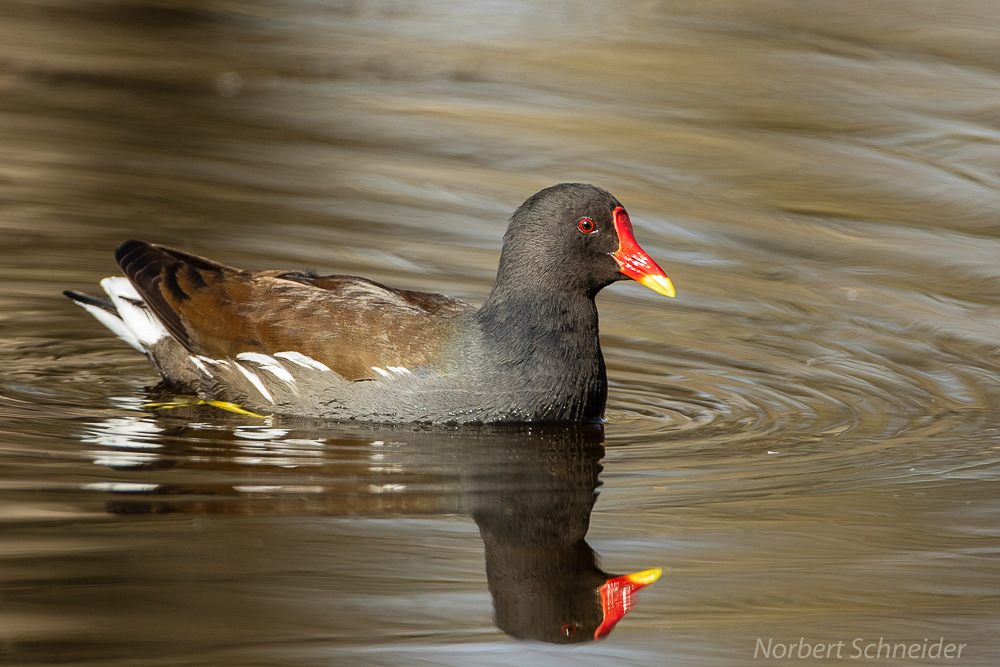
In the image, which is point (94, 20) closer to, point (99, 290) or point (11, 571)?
point (99, 290)

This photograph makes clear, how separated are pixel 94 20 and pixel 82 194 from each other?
436 cm

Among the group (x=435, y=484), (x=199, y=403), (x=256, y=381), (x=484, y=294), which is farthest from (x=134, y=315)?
(x=435, y=484)

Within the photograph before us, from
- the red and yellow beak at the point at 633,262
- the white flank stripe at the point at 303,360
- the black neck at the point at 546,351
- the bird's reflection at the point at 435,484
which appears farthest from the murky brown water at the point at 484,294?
the red and yellow beak at the point at 633,262

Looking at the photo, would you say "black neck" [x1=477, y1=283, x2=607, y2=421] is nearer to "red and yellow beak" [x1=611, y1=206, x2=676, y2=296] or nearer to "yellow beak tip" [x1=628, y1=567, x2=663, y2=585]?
"red and yellow beak" [x1=611, y1=206, x2=676, y2=296]

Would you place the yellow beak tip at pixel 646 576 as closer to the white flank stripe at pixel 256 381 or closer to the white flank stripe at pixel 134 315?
the white flank stripe at pixel 256 381

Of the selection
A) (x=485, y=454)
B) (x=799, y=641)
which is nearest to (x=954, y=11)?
(x=485, y=454)

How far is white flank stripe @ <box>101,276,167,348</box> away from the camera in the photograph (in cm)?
673

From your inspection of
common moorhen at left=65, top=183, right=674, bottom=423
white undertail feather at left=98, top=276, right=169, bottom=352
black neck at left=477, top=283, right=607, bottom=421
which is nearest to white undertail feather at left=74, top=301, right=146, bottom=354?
white undertail feather at left=98, top=276, right=169, bottom=352

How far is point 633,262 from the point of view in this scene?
20.6 ft

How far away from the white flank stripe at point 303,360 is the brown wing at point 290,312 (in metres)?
0.02

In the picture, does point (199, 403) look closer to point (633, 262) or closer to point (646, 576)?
point (633, 262)

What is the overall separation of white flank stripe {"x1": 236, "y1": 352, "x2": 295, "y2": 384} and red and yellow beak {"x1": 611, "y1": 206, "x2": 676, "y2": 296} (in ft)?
4.91

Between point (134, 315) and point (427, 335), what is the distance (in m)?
1.57

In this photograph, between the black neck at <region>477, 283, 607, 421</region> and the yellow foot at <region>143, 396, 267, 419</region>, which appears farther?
the yellow foot at <region>143, 396, 267, 419</region>
